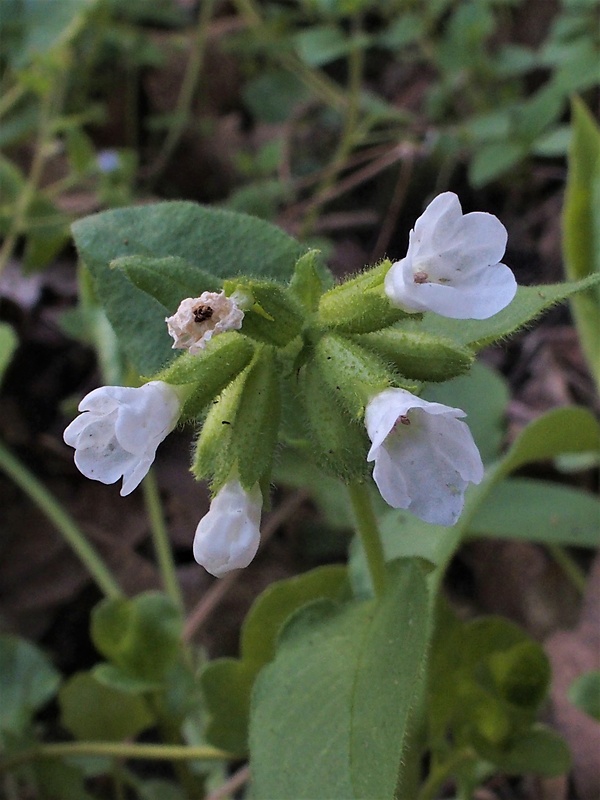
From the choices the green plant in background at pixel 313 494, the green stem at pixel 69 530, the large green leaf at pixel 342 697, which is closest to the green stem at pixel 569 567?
the green plant in background at pixel 313 494

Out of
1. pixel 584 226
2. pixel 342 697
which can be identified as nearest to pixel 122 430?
pixel 342 697

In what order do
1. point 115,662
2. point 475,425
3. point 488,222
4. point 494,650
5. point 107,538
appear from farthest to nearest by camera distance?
point 107,538 → point 475,425 → point 115,662 → point 494,650 → point 488,222

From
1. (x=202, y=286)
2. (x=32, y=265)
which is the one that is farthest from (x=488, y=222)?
(x=32, y=265)

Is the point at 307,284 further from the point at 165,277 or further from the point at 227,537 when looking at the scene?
the point at 227,537

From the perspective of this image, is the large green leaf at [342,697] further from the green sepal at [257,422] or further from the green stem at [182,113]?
the green stem at [182,113]

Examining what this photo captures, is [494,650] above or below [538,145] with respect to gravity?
below

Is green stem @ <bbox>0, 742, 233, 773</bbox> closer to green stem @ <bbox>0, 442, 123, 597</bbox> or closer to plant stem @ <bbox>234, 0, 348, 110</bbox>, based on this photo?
green stem @ <bbox>0, 442, 123, 597</bbox>

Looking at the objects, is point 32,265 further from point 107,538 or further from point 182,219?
point 182,219
